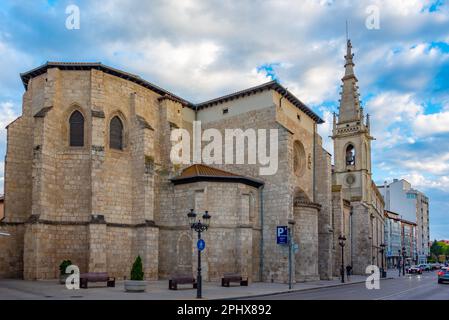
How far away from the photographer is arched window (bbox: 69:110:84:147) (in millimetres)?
29203

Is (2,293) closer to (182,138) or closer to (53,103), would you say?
(53,103)

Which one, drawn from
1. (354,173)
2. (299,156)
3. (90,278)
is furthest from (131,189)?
(354,173)

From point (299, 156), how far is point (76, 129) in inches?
738

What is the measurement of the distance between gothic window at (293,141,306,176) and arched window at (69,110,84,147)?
58.5 feet

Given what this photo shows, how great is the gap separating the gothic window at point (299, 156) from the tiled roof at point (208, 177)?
6096mm

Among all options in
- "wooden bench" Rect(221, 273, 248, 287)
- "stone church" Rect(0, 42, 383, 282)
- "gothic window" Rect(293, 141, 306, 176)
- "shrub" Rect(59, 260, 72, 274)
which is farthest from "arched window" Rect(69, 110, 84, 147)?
"gothic window" Rect(293, 141, 306, 176)

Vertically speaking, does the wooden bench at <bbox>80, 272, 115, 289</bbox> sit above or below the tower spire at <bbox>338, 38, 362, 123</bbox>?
below

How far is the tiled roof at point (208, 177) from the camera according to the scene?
30719 mm

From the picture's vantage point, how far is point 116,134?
31156 millimetres

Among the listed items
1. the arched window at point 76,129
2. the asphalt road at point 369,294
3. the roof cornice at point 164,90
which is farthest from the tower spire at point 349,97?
the arched window at point 76,129

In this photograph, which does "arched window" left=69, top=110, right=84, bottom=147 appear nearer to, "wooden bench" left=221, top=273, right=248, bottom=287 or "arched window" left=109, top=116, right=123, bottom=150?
"arched window" left=109, top=116, right=123, bottom=150

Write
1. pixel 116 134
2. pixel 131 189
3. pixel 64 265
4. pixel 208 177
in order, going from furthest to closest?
pixel 116 134
pixel 131 189
pixel 208 177
pixel 64 265

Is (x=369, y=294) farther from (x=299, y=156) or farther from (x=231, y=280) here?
(x=299, y=156)
